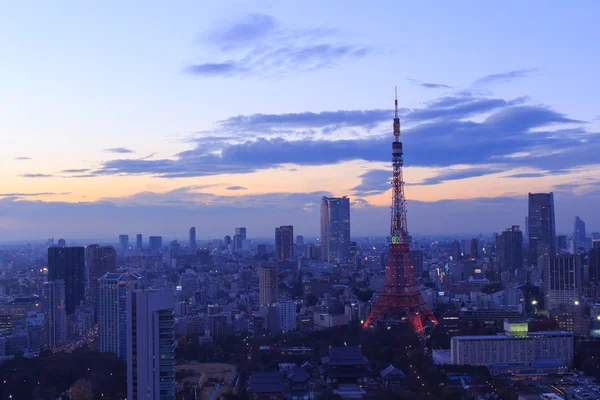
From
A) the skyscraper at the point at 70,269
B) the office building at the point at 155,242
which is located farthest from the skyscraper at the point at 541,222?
the office building at the point at 155,242

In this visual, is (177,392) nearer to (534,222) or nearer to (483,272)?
(483,272)

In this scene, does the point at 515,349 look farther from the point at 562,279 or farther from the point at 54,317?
the point at 54,317

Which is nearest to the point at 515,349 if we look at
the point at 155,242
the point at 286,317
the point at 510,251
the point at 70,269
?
the point at 286,317

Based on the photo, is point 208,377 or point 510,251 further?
point 510,251

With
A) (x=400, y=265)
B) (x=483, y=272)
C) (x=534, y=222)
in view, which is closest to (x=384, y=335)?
(x=400, y=265)

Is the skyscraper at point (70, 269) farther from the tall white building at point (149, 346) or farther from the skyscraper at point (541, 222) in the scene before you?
the skyscraper at point (541, 222)
